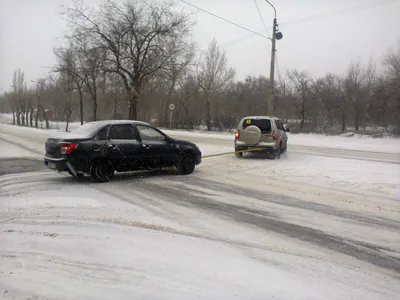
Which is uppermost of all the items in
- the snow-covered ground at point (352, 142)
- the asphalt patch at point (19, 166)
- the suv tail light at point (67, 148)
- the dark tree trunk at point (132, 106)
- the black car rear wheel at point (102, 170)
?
→ the dark tree trunk at point (132, 106)

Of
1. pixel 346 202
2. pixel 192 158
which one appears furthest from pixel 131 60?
pixel 346 202

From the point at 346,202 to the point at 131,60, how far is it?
769 inches

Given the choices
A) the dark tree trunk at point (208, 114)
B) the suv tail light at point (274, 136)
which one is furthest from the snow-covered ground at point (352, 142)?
the dark tree trunk at point (208, 114)

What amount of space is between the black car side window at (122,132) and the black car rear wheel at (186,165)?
1652mm

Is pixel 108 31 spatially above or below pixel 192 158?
above

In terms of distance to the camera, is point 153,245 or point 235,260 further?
point 153,245

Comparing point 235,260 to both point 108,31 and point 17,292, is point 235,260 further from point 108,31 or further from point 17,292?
point 108,31

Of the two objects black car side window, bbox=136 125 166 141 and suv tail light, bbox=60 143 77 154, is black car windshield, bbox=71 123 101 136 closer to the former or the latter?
A: suv tail light, bbox=60 143 77 154

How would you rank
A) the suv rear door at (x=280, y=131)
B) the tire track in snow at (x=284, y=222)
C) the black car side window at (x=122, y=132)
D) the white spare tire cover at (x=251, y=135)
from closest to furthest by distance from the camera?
1. the tire track in snow at (x=284, y=222)
2. the black car side window at (x=122, y=132)
3. the white spare tire cover at (x=251, y=135)
4. the suv rear door at (x=280, y=131)

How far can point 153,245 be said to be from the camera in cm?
437

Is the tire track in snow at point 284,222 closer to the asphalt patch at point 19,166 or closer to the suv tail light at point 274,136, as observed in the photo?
the asphalt patch at point 19,166

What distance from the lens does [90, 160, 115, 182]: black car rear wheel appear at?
8188 millimetres

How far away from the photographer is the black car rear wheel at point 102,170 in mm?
8188

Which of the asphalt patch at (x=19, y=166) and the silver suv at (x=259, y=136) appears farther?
the silver suv at (x=259, y=136)
